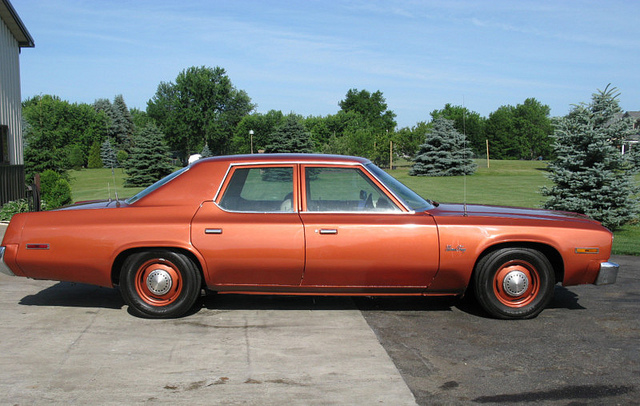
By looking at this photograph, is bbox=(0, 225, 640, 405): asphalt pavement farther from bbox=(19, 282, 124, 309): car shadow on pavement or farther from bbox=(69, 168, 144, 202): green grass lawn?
bbox=(69, 168, 144, 202): green grass lawn

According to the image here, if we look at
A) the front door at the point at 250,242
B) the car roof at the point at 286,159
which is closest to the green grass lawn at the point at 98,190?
the car roof at the point at 286,159

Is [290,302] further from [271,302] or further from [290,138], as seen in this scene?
[290,138]

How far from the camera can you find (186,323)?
5.42 metres

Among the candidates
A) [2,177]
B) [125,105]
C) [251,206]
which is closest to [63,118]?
[125,105]

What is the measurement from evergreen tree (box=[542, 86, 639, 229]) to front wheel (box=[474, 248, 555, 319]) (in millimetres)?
9185

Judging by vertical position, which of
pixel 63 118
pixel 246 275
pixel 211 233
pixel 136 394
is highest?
pixel 63 118

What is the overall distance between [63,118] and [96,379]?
94.3 metres

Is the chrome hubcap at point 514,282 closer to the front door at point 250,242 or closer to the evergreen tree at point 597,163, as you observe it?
the front door at point 250,242

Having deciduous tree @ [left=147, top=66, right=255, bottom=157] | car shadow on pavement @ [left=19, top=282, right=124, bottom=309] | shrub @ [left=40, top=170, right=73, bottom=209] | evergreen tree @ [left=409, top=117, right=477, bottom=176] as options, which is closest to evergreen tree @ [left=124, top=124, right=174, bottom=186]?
evergreen tree @ [left=409, top=117, right=477, bottom=176]

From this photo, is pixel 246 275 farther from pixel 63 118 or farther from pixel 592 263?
pixel 63 118

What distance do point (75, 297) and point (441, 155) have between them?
39.8 m

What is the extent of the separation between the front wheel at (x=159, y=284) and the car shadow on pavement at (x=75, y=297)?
0.63 m

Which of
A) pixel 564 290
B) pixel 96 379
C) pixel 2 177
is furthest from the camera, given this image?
pixel 2 177

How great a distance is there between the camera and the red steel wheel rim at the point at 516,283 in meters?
5.49
